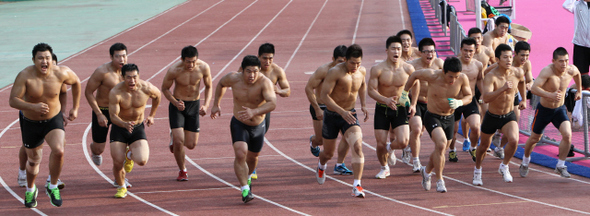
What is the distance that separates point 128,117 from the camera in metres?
9.07

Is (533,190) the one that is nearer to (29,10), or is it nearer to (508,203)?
(508,203)

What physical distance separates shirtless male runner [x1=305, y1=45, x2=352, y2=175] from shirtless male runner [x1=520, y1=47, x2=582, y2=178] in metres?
2.41

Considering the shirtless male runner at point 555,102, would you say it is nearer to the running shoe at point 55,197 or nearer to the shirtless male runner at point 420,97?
the shirtless male runner at point 420,97

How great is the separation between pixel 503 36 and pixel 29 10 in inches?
1285

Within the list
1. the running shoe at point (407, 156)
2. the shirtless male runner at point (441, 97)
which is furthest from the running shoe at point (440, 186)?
the running shoe at point (407, 156)

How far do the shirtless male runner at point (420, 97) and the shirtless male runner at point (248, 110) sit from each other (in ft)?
6.69

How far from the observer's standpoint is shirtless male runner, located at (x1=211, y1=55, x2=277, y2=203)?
8.77 m

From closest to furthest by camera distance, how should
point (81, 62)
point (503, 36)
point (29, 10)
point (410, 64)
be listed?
1. point (410, 64)
2. point (503, 36)
3. point (81, 62)
4. point (29, 10)

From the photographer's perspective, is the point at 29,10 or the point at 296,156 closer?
the point at 296,156

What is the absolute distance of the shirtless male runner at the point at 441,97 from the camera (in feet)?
29.8

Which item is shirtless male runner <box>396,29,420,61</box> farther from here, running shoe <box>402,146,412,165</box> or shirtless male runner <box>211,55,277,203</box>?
shirtless male runner <box>211,55,277,203</box>

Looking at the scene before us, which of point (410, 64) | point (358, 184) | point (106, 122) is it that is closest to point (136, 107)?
point (106, 122)

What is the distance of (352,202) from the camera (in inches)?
349

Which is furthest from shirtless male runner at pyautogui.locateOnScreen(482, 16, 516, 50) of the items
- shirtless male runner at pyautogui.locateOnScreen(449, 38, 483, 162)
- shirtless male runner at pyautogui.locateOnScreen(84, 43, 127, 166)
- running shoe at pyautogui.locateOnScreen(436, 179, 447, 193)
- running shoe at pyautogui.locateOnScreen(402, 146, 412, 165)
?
shirtless male runner at pyautogui.locateOnScreen(84, 43, 127, 166)
